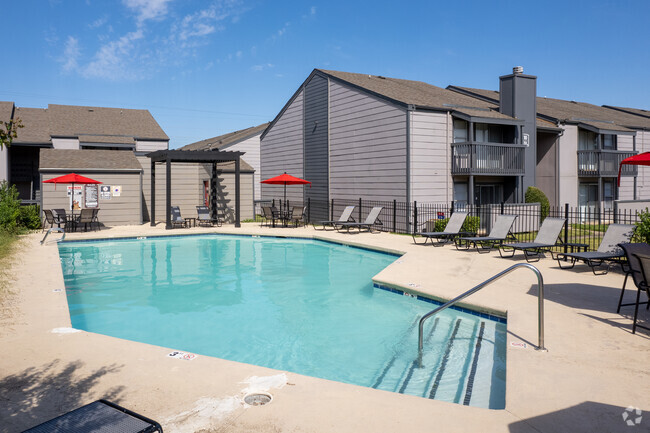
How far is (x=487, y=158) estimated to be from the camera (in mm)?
18812

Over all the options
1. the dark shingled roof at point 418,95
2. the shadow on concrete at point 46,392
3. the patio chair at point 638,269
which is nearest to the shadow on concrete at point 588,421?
the patio chair at point 638,269

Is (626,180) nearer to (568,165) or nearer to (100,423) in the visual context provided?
(568,165)

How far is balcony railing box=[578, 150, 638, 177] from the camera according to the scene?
2342 cm

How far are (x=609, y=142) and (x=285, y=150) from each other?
18.2 metres

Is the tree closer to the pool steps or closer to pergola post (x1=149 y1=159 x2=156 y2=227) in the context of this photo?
the pool steps

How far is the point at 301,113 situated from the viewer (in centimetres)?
2478

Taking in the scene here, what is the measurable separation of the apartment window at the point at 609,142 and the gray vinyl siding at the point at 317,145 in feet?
51.7

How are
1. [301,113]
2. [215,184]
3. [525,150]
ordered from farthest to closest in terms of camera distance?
[301,113]
[215,184]
[525,150]

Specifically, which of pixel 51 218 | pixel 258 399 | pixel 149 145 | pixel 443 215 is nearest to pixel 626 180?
pixel 443 215

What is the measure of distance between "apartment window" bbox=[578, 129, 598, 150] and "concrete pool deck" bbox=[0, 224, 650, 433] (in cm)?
2055

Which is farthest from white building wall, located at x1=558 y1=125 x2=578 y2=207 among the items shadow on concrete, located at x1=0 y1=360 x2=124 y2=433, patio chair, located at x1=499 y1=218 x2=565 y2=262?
shadow on concrete, located at x1=0 y1=360 x2=124 y2=433

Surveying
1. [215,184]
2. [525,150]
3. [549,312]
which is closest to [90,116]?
[215,184]

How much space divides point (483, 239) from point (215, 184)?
553 inches

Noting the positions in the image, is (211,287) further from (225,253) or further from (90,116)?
(90,116)
